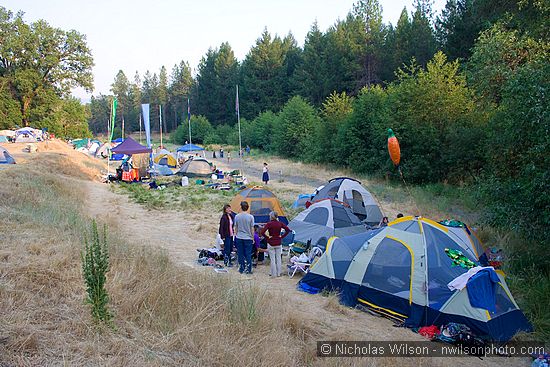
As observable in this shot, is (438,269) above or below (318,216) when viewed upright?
below

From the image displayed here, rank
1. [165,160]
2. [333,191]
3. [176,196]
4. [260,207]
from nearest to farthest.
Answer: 1. [260,207]
2. [333,191]
3. [176,196]
4. [165,160]

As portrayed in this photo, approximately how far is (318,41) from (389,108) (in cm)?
3146

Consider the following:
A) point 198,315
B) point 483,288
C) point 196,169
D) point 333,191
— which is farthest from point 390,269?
point 196,169

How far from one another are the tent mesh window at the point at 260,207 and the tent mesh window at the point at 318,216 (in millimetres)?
1380

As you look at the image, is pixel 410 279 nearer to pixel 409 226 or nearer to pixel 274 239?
pixel 409 226

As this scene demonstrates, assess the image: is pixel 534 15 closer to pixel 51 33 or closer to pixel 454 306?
pixel 454 306

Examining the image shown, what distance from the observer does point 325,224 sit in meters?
10.5

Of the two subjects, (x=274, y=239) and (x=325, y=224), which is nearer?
(x=274, y=239)

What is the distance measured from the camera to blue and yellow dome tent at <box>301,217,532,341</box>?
6184mm

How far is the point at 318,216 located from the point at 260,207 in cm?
194

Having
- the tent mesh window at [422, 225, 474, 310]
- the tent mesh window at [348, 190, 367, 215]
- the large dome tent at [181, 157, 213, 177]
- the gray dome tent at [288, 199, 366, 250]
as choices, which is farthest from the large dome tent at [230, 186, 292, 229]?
the large dome tent at [181, 157, 213, 177]

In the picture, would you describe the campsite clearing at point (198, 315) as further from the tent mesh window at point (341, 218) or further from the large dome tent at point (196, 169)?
the large dome tent at point (196, 169)

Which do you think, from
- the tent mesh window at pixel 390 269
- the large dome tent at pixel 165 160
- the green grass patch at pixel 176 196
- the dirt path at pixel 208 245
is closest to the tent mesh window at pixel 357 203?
the dirt path at pixel 208 245

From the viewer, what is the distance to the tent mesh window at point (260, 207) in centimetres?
1191
